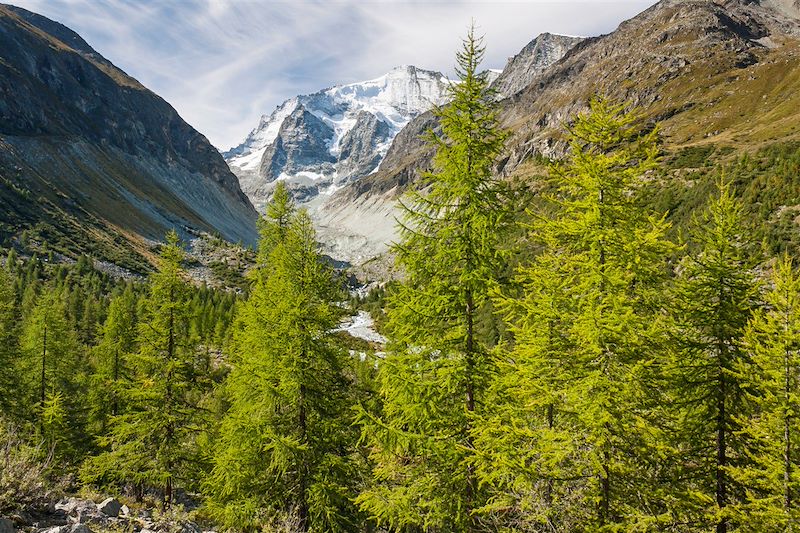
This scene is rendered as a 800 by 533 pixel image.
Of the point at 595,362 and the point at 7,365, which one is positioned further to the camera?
the point at 7,365

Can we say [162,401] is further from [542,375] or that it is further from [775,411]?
[775,411]

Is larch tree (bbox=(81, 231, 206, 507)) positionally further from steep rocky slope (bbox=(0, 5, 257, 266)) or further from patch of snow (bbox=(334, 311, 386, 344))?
steep rocky slope (bbox=(0, 5, 257, 266))

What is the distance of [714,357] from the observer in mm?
10453

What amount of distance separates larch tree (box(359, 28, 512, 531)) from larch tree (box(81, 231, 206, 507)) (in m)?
11.4

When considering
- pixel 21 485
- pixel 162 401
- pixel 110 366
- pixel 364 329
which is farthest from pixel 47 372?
pixel 364 329

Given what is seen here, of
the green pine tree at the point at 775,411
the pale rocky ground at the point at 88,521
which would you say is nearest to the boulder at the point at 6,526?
the pale rocky ground at the point at 88,521

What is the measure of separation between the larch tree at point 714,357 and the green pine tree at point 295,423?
9.16 metres

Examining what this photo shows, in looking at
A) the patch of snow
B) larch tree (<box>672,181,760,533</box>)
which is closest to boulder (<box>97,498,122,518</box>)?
larch tree (<box>672,181,760,533</box>)

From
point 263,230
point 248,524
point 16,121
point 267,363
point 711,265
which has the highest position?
point 16,121

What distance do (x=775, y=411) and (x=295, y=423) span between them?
1255cm

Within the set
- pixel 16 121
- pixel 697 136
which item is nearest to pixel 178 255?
pixel 697 136

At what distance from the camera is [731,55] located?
174m

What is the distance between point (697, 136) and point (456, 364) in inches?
6297

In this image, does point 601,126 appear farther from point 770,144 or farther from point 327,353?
point 770,144
